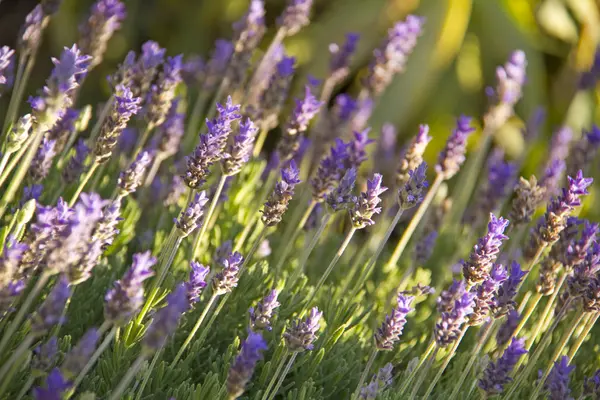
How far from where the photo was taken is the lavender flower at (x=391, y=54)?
8.97 ft

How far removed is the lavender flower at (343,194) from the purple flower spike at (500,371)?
0.50 metres

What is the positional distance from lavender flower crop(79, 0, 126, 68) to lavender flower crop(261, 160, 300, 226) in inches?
34.4

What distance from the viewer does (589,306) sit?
165cm

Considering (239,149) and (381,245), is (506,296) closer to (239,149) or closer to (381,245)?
(381,245)

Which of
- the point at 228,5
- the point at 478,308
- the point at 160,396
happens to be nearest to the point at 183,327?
the point at 160,396

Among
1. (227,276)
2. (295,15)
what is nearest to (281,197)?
(227,276)

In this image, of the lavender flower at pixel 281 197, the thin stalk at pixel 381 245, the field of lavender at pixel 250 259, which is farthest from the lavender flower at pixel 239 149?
the thin stalk at pixel 381 245

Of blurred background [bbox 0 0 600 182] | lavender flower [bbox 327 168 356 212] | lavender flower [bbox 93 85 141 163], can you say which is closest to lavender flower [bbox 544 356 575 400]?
lavender flower [bbox 327 168 356 212]

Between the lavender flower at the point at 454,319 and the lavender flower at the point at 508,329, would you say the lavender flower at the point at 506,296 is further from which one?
the lavender flower at the point at 508,329

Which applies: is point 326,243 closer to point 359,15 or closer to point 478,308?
point 478,308

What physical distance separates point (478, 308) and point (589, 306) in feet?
0.96

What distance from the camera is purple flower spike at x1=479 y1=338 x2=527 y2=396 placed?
151 cm

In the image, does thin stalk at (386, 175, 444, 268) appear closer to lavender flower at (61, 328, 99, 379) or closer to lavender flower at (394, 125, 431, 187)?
lavender flower at (394, 125, 431, 187)

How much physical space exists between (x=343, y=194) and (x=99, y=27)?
1.00 m
